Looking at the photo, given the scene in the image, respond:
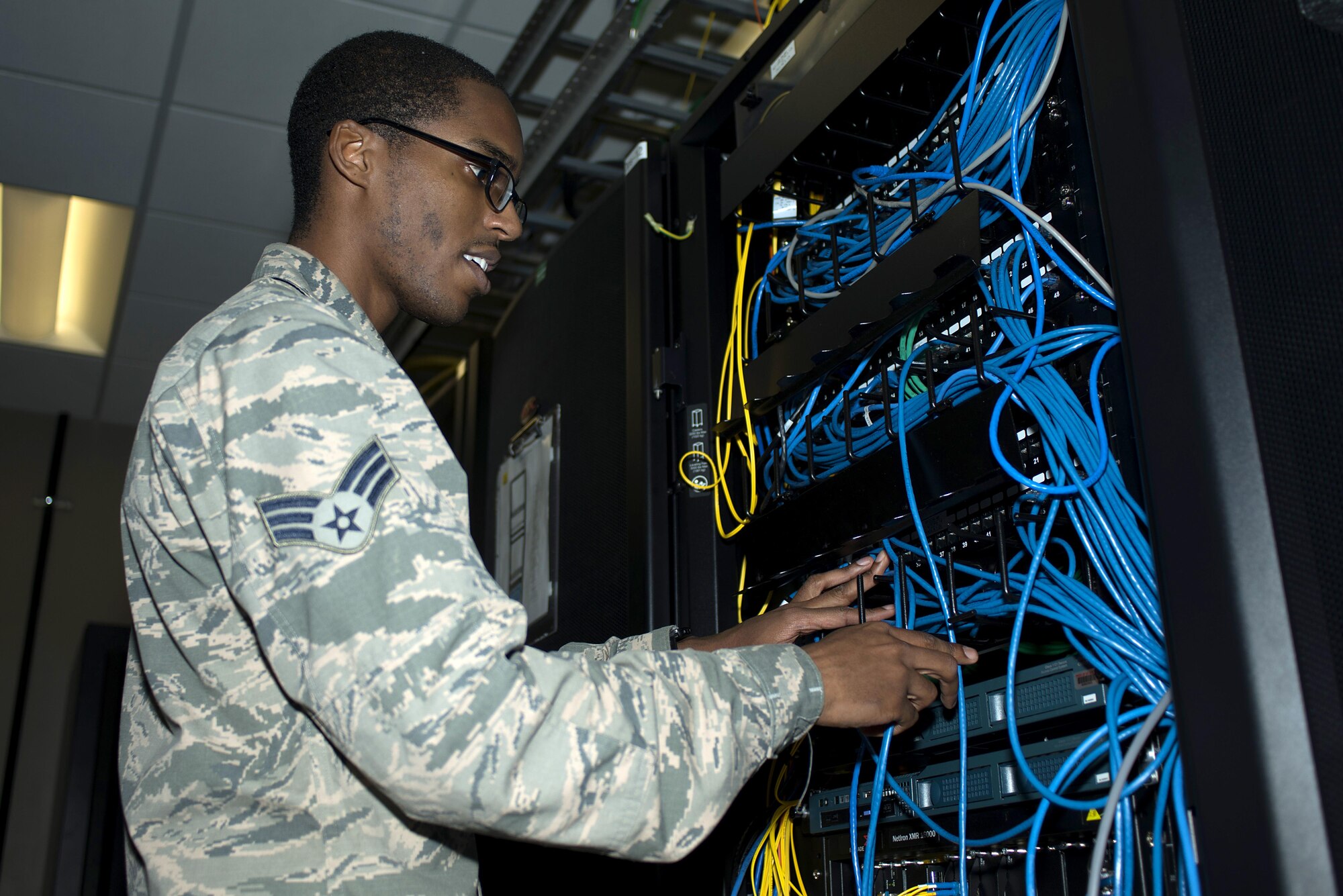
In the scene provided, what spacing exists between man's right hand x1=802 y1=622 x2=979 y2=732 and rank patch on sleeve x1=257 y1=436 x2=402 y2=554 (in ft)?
1.29

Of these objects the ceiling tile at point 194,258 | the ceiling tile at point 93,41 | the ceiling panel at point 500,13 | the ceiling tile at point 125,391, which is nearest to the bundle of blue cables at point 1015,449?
the ceiling panel at point 500,13

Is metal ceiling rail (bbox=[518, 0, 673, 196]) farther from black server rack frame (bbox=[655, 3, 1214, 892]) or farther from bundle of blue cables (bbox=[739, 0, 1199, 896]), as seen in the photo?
bundle of blue cables (bbox=[739, 0, 1199, 896])

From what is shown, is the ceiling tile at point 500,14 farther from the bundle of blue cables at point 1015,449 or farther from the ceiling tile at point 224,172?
the bundle of blue cables at point 1015,449

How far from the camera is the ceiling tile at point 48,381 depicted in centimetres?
422

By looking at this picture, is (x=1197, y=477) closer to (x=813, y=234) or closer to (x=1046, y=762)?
(x=1046, y=762)

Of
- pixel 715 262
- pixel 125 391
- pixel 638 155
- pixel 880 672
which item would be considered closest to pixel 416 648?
pixel 880 672

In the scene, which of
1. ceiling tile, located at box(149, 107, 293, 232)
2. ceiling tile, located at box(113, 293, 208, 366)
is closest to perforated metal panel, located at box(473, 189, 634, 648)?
ceiling tile, located at box(149, 107, 293, 232)

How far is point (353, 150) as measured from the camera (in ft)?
3.87

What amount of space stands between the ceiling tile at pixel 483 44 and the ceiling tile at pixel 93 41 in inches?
26.2

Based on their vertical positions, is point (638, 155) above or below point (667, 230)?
above

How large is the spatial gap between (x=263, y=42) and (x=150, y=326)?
1.66 m

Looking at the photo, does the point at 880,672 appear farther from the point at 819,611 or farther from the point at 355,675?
the point at 355,675

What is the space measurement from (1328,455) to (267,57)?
275 centimetres

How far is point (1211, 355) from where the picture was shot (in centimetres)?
71
